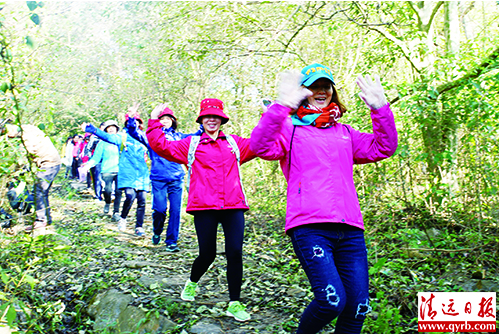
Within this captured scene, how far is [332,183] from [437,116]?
3.54 meters

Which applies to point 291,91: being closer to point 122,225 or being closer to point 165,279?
point 165,279

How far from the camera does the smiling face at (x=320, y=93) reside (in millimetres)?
2994

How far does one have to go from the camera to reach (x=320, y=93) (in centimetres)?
300

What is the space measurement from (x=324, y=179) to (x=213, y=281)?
3.25 m

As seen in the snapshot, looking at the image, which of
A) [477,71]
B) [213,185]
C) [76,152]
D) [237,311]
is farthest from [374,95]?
[76,152]

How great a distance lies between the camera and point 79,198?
1327 cm

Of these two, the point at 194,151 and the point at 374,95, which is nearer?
the point at 374,95

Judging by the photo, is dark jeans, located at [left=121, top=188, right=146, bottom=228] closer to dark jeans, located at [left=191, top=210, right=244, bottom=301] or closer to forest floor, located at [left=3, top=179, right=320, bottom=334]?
forest floor, located at [left=3, top=179, right=320, bottom=334]

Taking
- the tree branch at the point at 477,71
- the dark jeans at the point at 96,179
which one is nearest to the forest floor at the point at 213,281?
the tree branch at the point at 477,71

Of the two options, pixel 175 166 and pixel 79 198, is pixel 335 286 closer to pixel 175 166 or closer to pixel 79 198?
pixel 175 166

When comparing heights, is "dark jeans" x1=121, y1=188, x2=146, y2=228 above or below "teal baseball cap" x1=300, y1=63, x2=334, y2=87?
below

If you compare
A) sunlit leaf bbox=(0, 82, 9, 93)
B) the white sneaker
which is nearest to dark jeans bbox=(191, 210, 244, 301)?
sunlit leaf bbox=(0, 82, 9, 93)

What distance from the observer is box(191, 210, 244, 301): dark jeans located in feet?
12.9

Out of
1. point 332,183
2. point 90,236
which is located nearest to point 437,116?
point 332,183
